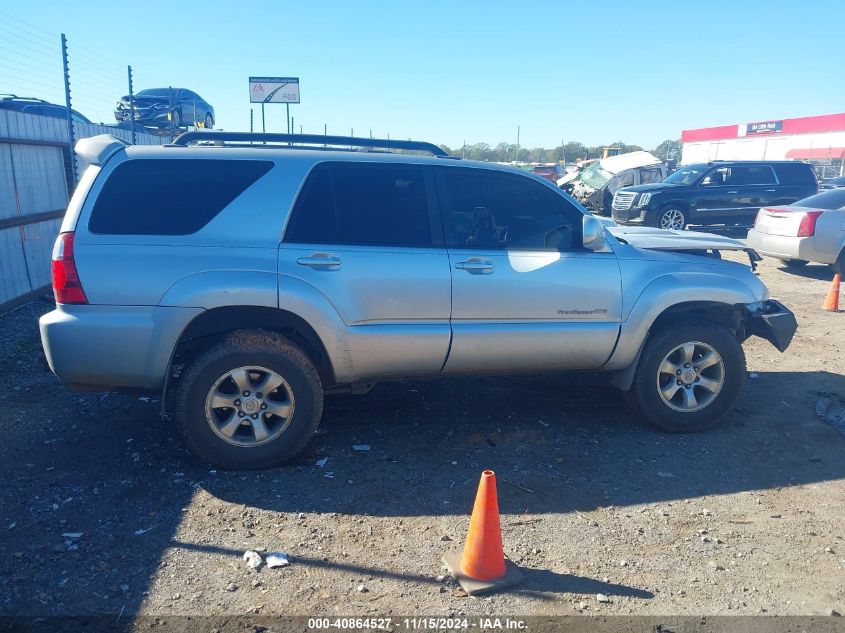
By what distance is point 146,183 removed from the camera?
165 inches

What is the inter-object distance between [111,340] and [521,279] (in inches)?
102

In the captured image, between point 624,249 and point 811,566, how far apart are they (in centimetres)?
230

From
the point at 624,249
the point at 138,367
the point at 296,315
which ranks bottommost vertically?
the point at 138,367

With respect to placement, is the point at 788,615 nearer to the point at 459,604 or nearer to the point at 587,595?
the point at 587,595

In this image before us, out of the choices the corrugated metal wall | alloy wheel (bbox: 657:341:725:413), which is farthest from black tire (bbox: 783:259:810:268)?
the corrugated metal wall

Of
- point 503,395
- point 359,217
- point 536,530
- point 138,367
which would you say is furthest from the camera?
point 503,395

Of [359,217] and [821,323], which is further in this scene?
[821,323]

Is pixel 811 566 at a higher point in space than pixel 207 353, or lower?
lower

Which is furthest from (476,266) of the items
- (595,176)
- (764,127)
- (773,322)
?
(764,127)

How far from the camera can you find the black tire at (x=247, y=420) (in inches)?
163

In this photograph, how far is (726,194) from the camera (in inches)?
656

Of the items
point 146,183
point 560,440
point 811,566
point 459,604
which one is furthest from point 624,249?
point 146,183

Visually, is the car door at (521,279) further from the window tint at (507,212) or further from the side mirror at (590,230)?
the side mirror at (590,230)

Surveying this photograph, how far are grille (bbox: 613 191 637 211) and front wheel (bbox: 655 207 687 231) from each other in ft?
2.88
